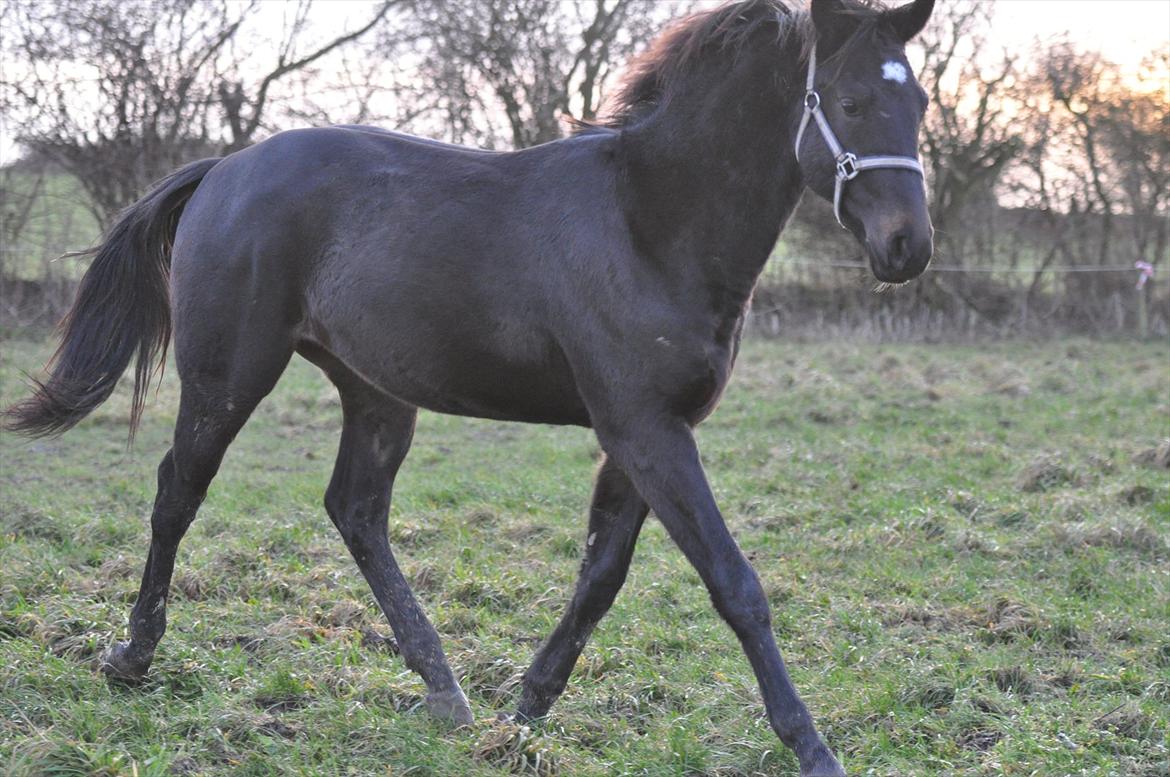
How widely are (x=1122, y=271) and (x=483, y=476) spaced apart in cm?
1484

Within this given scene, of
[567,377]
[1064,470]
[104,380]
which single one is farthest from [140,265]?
[1064,470]

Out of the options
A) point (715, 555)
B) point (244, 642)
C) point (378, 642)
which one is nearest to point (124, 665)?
point (244, 642)

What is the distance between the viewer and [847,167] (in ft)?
10.5

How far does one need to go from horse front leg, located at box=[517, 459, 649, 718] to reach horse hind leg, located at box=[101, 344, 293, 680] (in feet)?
4.37

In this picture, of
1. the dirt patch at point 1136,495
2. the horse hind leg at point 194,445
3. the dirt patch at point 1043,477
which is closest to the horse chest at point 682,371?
the horse hind leg at point 194,445

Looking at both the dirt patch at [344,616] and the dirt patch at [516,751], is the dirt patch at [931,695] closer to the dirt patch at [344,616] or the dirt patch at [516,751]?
the dirt patch at [516,751]

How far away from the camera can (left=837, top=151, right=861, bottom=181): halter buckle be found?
318 centimetres

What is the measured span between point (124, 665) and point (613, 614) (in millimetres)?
2010

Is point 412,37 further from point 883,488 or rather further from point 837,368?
point 883,488

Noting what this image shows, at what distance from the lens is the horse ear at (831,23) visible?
10.9ft

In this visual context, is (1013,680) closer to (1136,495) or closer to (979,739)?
(979,739)

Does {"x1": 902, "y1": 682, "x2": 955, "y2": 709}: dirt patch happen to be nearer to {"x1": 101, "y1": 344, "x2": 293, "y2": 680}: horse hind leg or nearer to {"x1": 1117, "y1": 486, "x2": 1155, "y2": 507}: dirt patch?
{"x1": 101, "y1": 344, "x2": 293, "y2": 680}: horse hind leg

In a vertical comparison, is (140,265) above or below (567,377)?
above

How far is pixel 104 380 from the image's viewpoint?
14.5ft
